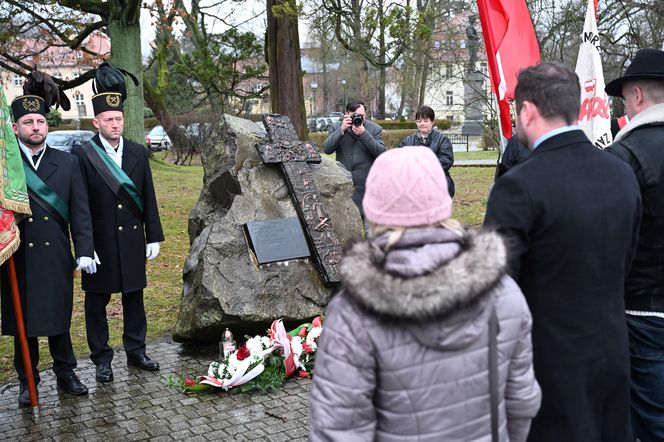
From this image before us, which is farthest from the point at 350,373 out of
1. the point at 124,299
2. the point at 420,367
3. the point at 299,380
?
the point at 124,299

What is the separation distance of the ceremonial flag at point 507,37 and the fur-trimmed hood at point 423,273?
10.6 ft

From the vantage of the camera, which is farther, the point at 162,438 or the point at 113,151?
the point at 113,151

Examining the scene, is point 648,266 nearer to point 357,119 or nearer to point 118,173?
point 118,173

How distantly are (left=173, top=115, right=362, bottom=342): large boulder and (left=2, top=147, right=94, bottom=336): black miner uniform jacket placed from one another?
0.94 m

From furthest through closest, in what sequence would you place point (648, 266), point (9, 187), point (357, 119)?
1. point (357, 119)
2. point (9, 187)
3. point (648, 266)

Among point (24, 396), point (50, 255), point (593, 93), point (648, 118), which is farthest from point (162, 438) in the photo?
point (593, 93)

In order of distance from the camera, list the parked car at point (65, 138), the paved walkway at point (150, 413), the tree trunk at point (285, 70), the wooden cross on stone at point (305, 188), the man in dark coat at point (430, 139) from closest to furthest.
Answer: the paved walkway at point (150, 413) < the wooden cross on stone at point (305, 188) < the man in dark coat at point (430, 139) < the tree trunk at point (285, 70) < the parked car at point (65, 138)

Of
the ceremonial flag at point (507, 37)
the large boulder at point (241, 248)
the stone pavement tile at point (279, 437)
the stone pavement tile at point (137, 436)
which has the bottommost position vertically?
the stone pavement tile at point (279, 437)

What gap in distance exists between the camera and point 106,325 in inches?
205

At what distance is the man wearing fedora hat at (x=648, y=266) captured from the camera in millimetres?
3070

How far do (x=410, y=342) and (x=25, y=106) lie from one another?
12.5 ft

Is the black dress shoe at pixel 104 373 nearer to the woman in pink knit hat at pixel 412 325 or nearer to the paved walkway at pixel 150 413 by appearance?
the paved walkway at pixel 150 413

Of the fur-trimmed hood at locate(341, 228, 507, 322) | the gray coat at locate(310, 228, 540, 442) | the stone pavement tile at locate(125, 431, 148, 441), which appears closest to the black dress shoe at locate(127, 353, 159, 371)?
the stone pavement tile at locate(125, 431, 148, 441)

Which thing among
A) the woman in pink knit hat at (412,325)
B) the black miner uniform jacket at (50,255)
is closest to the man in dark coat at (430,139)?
the black miner uniform jacket at (50,255)
